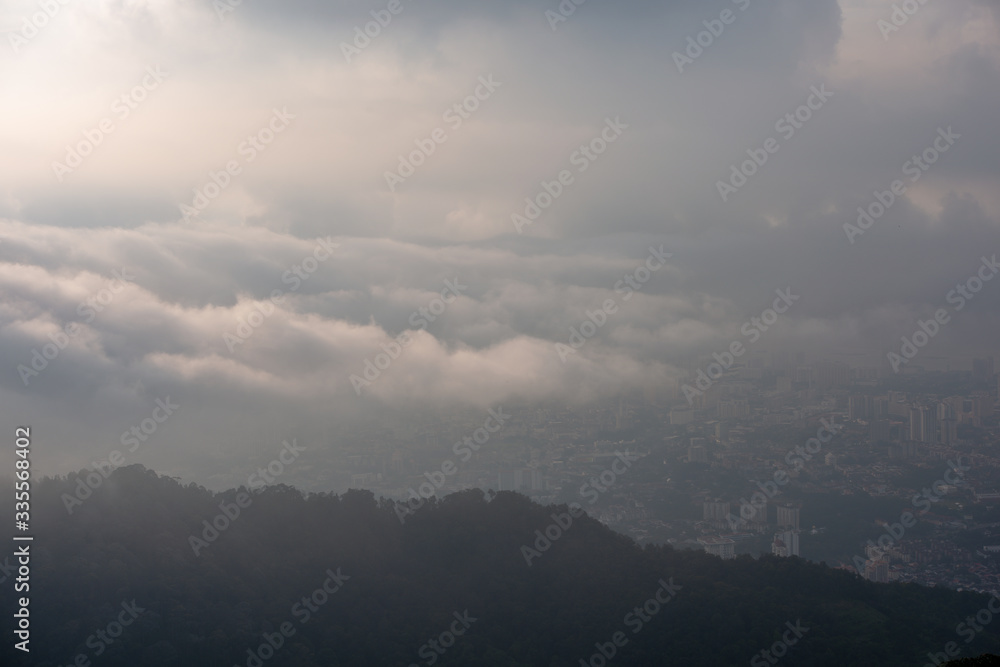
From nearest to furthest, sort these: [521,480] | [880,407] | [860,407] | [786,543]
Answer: [786,543]
[521,480]
[880,407]
[860,407]

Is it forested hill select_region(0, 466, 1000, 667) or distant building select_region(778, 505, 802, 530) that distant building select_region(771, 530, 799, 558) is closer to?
distant building select_region(778, 505, 802, 530)

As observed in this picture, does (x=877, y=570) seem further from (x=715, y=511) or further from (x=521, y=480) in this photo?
(x=521, y=480)

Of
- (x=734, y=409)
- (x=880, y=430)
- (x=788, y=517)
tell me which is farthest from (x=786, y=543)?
(x=734, y=409)

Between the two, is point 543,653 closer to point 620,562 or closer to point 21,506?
point 620,562

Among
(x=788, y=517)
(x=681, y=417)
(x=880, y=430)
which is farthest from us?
(x=681, y=417)

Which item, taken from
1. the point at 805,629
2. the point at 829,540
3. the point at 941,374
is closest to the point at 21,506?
the point at 805,629

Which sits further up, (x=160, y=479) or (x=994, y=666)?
(x=160, y=479)
